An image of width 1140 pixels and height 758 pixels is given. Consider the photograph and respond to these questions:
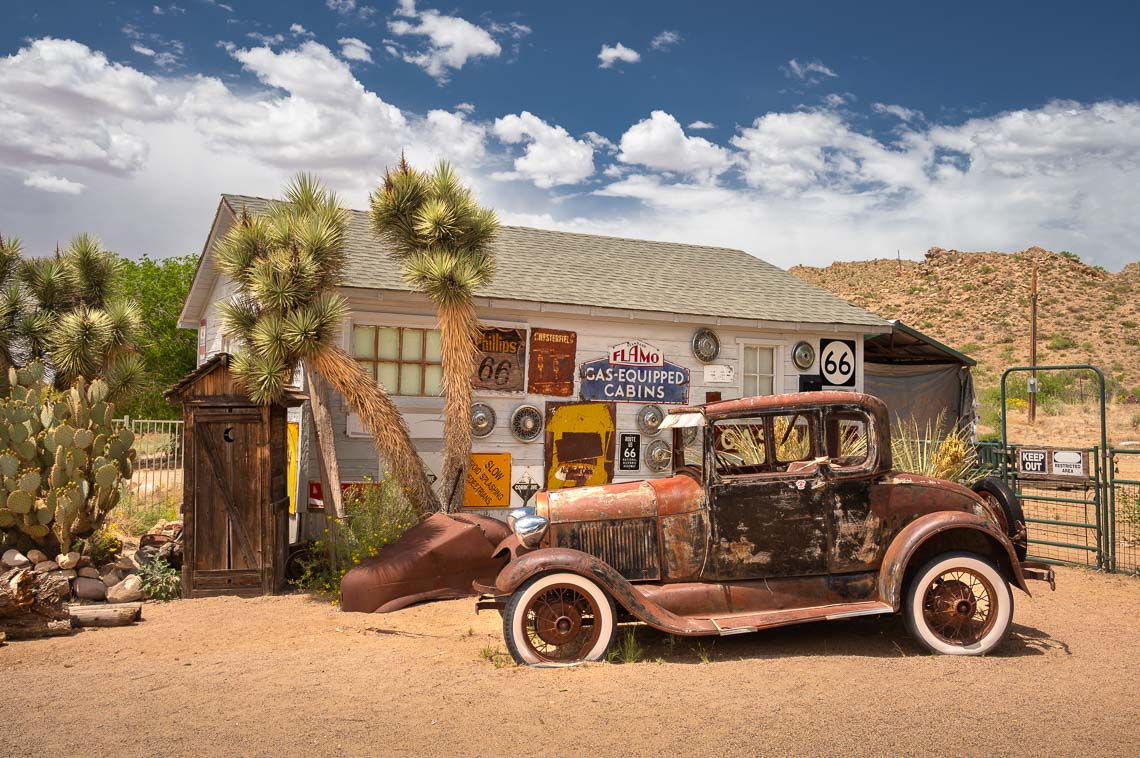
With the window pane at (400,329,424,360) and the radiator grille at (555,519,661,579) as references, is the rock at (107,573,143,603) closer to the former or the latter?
the window pane at (400,329,424,360)

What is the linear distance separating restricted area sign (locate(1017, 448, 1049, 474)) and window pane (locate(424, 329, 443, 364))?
7199 millimetres

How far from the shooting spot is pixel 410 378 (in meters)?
10.7

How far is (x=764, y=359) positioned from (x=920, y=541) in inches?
272

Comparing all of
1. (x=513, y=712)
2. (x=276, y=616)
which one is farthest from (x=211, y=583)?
(x=513, y=712)

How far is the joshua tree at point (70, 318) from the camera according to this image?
39.3ft

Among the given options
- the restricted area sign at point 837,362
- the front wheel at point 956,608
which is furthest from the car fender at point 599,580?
the restricted area sign at point 837,362

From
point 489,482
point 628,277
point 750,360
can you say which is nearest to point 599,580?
point 489,482

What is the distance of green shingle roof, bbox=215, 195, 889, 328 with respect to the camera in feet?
37.2

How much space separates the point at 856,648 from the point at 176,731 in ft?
15.2

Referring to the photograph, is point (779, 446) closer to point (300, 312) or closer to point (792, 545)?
point (792, 545)

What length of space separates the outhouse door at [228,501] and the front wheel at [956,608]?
20.4ft

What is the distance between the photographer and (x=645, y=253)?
49.1 feet

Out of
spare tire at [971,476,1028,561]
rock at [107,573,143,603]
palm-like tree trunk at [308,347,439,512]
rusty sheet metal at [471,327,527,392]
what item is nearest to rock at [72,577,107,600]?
rock at [107,573,143,603]

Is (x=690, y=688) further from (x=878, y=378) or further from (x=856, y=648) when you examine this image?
(x=878, y=378)
